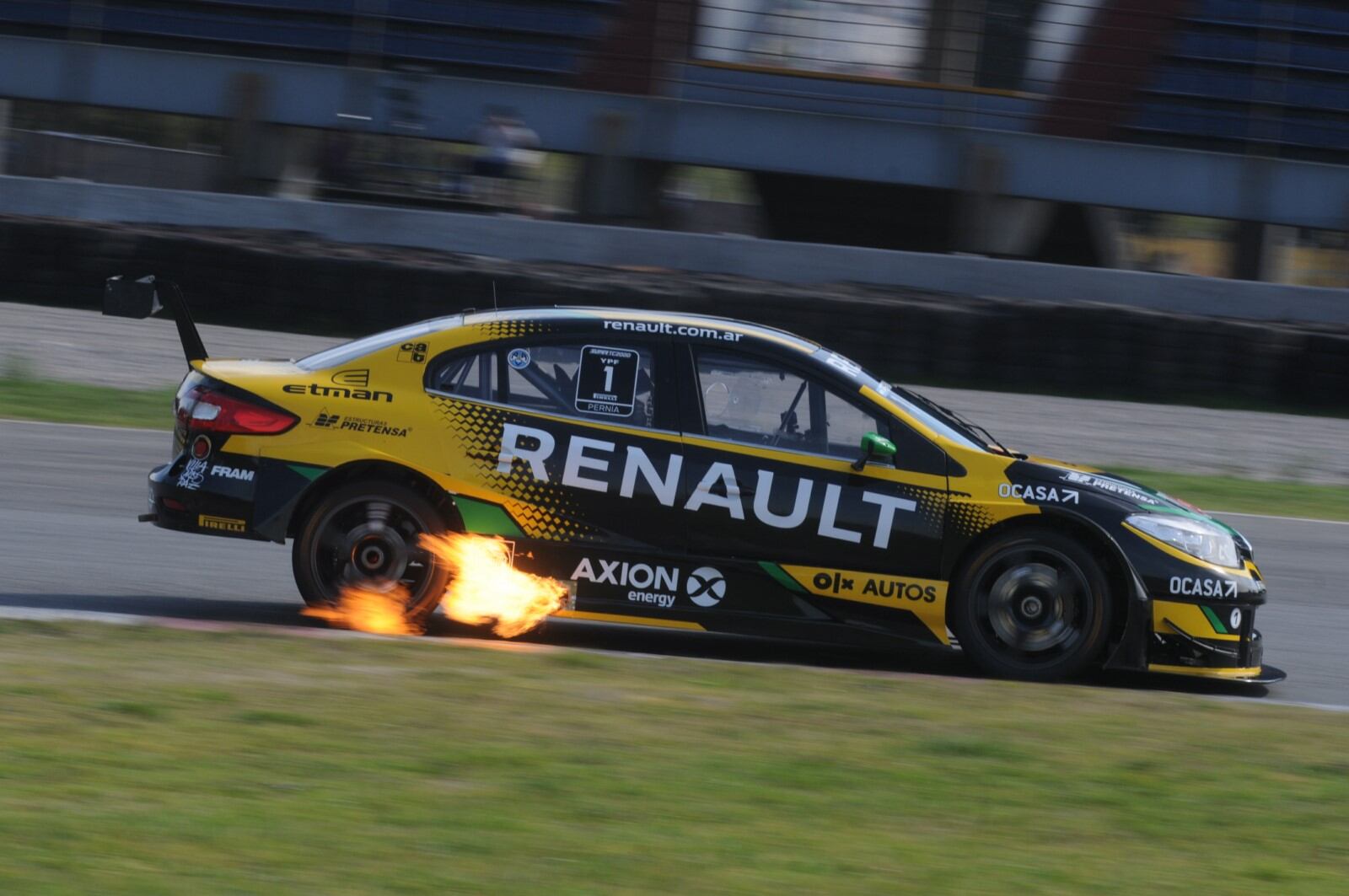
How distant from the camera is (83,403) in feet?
43.7

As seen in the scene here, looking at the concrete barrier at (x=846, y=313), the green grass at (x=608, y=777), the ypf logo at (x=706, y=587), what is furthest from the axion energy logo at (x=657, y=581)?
the concrete barrier at (x=846, y=313)

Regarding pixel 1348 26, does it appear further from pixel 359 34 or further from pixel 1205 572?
pixel 1205 572

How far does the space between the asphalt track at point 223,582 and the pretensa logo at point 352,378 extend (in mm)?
1109

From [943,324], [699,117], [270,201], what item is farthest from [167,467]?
[699,117]

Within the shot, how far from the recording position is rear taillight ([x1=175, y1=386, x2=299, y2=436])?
6.72 m

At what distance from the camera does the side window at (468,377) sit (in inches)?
264

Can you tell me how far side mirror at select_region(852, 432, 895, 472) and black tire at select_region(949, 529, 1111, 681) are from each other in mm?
565

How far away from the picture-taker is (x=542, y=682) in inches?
227

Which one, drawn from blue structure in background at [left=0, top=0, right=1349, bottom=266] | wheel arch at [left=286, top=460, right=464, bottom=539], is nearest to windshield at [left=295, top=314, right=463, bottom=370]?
wheel arch at [left=286, top=460, right=464, bottom=539]

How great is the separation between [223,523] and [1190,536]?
4058 mm

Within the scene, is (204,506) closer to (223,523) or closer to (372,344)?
(223,523)

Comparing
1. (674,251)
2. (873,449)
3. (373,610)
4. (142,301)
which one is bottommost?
(373,610)

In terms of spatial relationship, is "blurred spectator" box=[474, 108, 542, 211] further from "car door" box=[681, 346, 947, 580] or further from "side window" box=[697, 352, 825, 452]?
"car door" box=[681, 346, 947, 580]

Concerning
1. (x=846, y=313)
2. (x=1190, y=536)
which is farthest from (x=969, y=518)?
(x=846, y=313)
